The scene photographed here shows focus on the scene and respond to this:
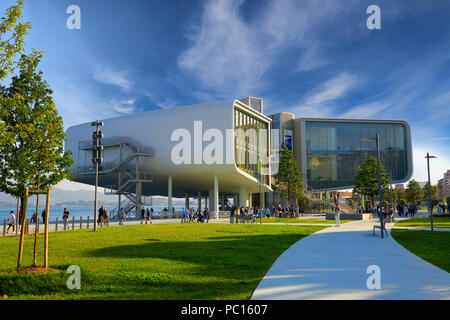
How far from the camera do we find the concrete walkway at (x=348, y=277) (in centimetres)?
634

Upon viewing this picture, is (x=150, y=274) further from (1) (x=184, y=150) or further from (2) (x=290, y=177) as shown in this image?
(2) (x=290, y=177)

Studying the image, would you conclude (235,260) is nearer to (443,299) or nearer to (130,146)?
(443,299)

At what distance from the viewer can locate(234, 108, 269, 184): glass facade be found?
152 feet

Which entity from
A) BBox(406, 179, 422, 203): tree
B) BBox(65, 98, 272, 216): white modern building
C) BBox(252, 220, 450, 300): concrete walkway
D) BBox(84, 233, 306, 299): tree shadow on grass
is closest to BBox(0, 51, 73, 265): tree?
BBox(84, 233, 306, 299): tree shadow on grass

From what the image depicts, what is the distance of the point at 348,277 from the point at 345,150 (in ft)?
201

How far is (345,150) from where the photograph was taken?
65688mm

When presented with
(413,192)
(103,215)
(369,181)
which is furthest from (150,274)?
(413,192)

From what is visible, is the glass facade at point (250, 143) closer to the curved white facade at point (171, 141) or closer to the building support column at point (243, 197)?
the curved white facade at point (171, 141)

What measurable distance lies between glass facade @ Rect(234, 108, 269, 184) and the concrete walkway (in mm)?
34929

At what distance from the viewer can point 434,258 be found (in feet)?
34.3

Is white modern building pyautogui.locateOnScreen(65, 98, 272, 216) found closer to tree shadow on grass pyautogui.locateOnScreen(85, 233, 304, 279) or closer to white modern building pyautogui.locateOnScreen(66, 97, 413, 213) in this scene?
→ white modern building pyautogui.locateOnScreen(66, 97, 413, 213)

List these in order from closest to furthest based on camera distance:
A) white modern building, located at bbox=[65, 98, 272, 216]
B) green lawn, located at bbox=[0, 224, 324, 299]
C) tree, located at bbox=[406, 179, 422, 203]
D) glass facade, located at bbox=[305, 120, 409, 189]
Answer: green lawn, located at bbox=[0, 224, 324, 299] → white modern building, located at bbox=[65, 98, 272, 216] → glass facade, located at bbox=[305, 120, 409, 189] → tree, located at bbox=[406, 179, 422, 203]
